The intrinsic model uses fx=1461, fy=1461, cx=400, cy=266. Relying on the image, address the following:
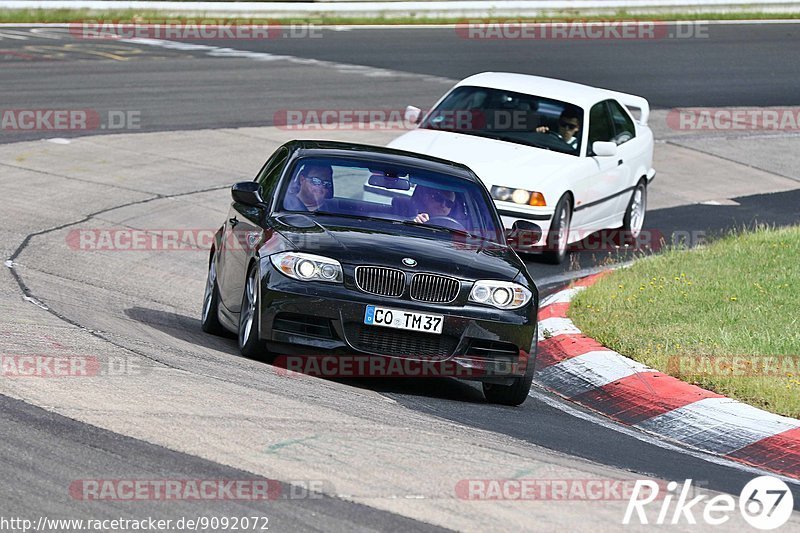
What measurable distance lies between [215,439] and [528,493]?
4.51ft

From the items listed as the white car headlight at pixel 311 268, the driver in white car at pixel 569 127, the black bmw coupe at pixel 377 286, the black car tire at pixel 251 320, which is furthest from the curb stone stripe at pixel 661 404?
the driver in white car at pixel 569 127

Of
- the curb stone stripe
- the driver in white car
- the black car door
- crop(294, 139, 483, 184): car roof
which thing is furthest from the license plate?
the driver in white car

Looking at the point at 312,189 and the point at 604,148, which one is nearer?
the point at 312,189

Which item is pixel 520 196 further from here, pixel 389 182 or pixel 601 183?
pixel 389 182

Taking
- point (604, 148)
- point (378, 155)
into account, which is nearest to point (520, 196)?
point (604, 148)

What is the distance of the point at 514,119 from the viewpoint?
49.3 feet

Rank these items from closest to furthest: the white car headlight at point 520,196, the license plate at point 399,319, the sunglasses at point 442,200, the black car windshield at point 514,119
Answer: the license plate at point 399,319, the sunglasses at point 442,200, the white car headlight at point 520,196, the black car windshield at point 514,119

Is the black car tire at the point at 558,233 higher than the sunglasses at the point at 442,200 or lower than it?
lower

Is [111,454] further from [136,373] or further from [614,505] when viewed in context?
[614,505]

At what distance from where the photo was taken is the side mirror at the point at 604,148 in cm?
1474

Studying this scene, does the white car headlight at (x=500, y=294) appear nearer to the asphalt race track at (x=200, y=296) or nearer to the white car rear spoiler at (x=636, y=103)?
the asphalt race track at (x=200, y=296)

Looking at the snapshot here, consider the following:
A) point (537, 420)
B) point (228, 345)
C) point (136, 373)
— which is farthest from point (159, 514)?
point (228, 345)

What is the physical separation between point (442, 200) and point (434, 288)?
4.61 ft

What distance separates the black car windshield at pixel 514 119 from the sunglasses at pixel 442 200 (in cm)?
508
